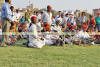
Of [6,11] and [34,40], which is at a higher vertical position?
[6,11]

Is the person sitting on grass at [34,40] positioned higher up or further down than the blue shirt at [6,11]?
further down

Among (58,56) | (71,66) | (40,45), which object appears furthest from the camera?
(40,45)

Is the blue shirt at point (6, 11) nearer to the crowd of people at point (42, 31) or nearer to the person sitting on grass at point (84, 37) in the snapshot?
the crowd of people at point (42, 31)

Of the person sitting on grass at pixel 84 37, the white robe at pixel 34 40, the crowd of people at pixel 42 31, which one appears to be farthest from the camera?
the person sitting on grass at pixel 84 37

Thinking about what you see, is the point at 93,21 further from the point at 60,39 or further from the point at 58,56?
the point at 58,56

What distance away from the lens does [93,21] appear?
40.9ft

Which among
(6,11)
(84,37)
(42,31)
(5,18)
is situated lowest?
(84,37)

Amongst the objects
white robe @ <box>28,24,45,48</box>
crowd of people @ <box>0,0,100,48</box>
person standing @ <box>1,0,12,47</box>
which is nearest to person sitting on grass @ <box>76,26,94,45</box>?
crowd of people @ <box>0,0,100,48</box>

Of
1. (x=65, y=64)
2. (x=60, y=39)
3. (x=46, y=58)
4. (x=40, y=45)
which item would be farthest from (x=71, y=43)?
(x=65, y=64)

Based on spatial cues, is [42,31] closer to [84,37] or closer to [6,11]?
[84,37]

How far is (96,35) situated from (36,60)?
6.32 meters

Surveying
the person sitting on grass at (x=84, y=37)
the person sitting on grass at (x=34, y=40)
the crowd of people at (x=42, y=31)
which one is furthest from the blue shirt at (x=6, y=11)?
the person sitting on grass at (x=84, y=37)

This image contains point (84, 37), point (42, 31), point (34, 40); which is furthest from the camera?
point (84, 37)

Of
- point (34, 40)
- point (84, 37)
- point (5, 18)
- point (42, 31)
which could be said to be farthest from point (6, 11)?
point (84, 37)
